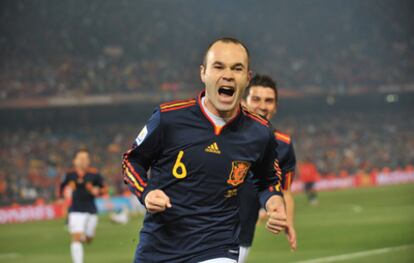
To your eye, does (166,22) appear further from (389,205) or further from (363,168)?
(389,205)

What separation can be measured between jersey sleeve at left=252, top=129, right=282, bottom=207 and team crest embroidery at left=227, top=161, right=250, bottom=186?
16 cm

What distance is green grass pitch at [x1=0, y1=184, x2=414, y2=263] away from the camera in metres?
14.4

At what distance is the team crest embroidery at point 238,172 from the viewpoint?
451 cm

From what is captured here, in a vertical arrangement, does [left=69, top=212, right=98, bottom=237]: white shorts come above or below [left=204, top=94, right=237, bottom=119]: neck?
above

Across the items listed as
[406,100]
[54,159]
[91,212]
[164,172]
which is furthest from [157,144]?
[406,100]

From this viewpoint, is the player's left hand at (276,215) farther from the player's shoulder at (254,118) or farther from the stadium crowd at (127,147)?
the stadium crowd at (127,147)

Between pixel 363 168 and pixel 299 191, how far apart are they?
8.24 metres

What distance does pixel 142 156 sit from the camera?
4430 mm

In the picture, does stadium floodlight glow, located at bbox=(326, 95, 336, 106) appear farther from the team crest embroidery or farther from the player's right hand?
the player's right hand

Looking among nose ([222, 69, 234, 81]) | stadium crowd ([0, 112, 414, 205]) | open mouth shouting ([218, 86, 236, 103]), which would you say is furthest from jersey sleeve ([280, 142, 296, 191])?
stadium crowd ([0, 112, 414, 205])

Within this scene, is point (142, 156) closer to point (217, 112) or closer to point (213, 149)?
point (213, 149)

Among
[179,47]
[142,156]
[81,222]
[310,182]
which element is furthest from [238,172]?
[179,47]

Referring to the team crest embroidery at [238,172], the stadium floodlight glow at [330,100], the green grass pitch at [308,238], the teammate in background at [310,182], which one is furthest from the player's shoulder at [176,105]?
the stadium floodlight glow at [330,100]

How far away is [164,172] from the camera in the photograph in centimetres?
445
